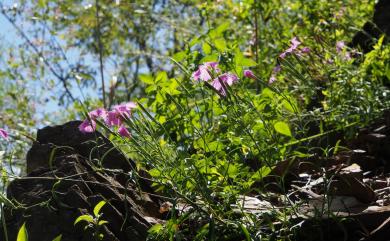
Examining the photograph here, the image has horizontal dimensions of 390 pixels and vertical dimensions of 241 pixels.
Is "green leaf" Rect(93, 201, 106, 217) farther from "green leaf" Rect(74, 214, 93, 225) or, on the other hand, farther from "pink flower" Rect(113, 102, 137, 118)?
"pink flower" Rect(113, 102, 137, 118)

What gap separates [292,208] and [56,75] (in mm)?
7541

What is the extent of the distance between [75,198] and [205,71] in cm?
56

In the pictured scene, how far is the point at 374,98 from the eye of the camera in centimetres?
340

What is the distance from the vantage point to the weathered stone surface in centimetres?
239

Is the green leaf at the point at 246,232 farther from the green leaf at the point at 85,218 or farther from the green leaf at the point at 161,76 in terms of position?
the green leaf at the point at 161,76

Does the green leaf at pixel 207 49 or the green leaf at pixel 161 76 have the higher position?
the green leaf at pixel 207 49

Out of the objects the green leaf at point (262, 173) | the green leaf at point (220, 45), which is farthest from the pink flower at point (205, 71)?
the green leaf at point (262, 173)

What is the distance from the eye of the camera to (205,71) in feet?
7.97

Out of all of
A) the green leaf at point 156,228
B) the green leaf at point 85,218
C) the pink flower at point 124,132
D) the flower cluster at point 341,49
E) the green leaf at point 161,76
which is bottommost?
the green leaf at point 156,228

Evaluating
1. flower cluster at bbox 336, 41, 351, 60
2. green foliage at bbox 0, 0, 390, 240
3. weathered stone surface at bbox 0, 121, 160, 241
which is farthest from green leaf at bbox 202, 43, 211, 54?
flower cluster at bbox 336, 41, 351, 60

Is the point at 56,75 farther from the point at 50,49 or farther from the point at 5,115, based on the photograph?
the point at 5,115

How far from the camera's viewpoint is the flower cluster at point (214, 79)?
2371 mm

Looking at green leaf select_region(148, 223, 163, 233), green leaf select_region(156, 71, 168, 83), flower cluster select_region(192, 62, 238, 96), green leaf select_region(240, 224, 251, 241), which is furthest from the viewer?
green leaf select_region(156, 71, 168, 83)

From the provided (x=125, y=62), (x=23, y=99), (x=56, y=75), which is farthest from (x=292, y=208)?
(x=125, y=62)
